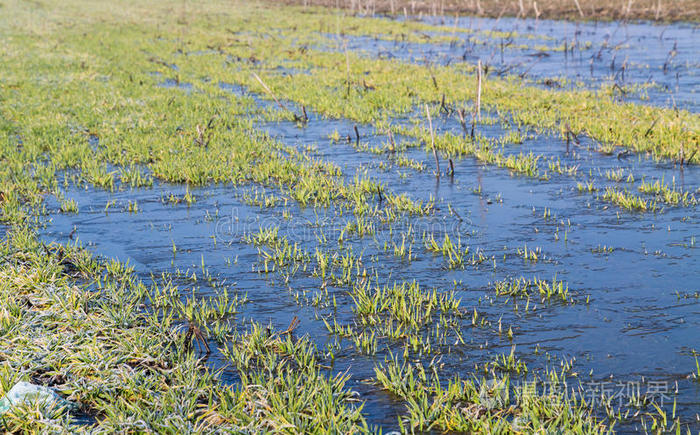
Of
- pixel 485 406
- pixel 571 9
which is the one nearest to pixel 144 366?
pixel 485 406

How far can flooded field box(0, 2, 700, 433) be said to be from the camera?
464cm

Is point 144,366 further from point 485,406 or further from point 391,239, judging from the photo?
point 391,239

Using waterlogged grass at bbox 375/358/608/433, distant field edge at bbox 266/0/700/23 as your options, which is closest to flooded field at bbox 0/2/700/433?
waterlogged grass at bbox 375/358/608/433

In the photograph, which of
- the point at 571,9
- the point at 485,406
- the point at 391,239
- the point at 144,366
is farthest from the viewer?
the point at 571,9

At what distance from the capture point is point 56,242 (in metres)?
7.78

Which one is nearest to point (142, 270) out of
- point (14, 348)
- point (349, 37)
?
point (14, 348)

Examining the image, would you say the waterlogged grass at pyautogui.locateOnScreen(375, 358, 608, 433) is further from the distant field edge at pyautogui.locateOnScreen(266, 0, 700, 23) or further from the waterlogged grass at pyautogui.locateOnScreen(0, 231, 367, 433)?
the distant field edge at pyautogui.locateOnScreen(266, 0, 700, 23)

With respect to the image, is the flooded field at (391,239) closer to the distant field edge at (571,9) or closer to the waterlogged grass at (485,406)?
the waterlogged grass at (485,406)

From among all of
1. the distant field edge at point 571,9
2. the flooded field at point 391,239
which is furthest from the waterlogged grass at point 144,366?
the distant field edge at point 571,9

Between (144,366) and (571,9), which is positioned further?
(571,9)

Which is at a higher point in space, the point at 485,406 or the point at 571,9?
the point at 571,9

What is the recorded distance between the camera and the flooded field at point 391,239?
4.64m

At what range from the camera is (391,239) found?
25.7ft

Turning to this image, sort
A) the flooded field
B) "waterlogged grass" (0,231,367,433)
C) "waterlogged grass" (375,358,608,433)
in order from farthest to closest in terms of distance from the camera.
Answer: the flooded field < "waterlogged grass" (0,231,367,433) < "waterlogged grass" (375,358,608,433)
